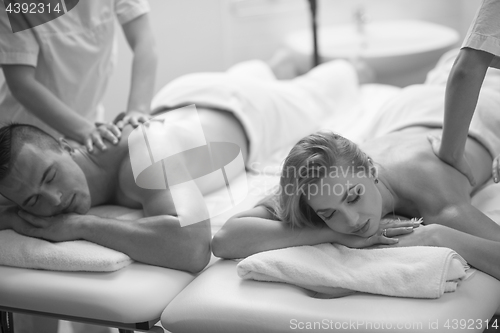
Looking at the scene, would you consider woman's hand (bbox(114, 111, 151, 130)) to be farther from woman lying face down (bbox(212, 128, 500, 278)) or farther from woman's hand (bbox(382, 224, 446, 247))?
woman's hand (bbox(382, 224, 446, 247))

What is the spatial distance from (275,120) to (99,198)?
0.79 m

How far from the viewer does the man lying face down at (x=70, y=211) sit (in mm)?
1323

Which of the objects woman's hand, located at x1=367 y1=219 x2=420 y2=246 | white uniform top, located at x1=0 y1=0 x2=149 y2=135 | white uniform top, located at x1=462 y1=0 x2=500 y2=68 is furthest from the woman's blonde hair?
white uniform top, located at x1=0 y1=0 x2=149 y2=135

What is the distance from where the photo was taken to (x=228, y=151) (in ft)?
5.95

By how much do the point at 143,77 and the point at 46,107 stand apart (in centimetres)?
38

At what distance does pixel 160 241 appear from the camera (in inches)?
51.9

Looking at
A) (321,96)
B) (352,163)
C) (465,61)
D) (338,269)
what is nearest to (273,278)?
(338,269)

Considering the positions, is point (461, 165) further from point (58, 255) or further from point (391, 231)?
point (58, 255)

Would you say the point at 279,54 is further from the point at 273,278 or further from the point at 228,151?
the point at 273,278

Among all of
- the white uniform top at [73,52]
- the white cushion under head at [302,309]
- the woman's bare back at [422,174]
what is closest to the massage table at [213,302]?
the white cushion under head at [302,309]

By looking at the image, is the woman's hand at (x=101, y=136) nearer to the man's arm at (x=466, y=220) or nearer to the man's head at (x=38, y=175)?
the man's head at (x=38, y=175)

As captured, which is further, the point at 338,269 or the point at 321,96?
the point at 321,96

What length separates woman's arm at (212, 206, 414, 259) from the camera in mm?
1239

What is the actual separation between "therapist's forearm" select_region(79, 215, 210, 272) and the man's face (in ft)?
0.41
